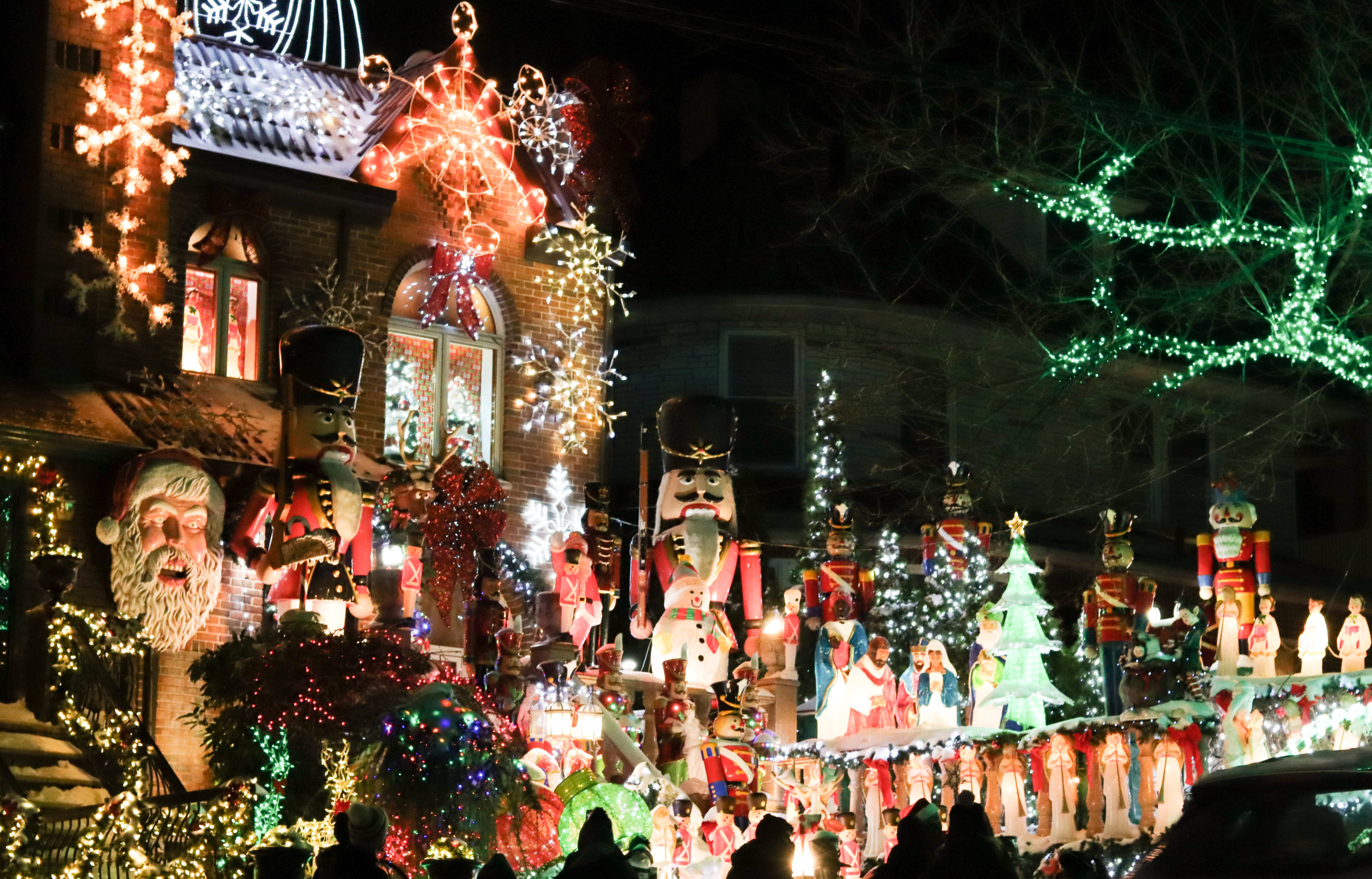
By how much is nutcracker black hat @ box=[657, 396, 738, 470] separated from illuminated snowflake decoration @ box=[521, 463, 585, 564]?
6.36ft

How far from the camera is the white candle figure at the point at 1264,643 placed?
17.7 meters

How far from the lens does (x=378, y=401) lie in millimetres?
20750

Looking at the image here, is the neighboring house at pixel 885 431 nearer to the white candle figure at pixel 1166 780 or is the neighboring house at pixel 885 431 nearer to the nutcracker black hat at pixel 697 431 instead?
the nutcracker black hat at pixel 697 431

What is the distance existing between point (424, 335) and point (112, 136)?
444cm

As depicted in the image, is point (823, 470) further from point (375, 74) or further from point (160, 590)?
point (160, 590)

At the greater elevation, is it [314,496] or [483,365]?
[483,365]

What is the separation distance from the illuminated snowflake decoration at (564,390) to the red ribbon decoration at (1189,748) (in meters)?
7.57

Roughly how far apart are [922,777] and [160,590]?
23.7 ft

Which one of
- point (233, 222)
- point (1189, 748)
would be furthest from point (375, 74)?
point (1189, 748)

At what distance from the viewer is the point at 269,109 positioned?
804 inches

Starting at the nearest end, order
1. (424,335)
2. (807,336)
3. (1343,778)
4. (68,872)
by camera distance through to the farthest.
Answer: (1343,778)
(68,872)
(424,335)
(807,336)

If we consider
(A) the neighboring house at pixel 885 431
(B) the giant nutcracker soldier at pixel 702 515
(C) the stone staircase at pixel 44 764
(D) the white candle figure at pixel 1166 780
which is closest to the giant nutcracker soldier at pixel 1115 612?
(D) the white candle figure at pixel 1166 780

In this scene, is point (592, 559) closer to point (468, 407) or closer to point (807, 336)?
point (468, 407)

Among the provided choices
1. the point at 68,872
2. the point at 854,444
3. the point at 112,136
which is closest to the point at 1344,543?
the point at 854,444
